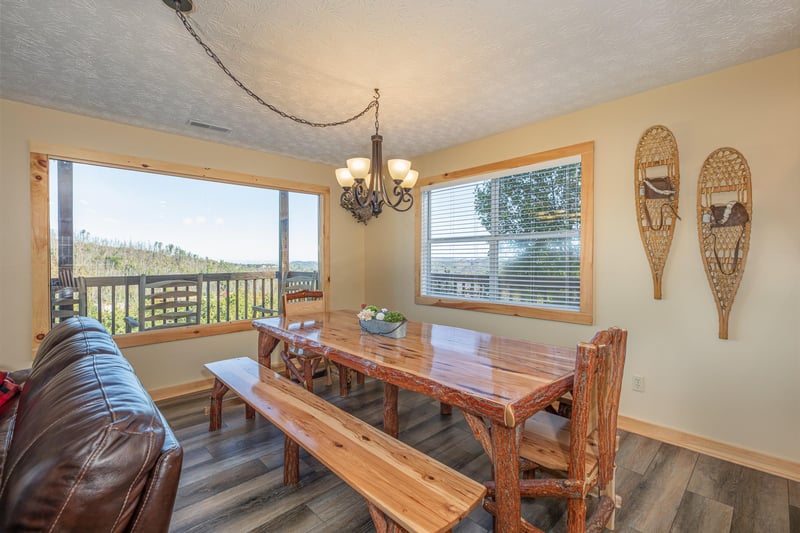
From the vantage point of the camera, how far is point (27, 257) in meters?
2.83

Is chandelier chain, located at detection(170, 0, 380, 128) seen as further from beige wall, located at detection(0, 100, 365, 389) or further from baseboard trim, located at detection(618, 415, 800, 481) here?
baseboard trim, located at detection(618, 415, 800, 481)

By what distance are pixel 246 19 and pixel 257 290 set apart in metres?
3.08

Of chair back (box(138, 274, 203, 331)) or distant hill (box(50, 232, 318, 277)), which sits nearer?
distant hill (box(50, 232, 318, 277))

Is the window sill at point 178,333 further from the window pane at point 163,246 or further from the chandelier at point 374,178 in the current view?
the chandelier at point 374,178

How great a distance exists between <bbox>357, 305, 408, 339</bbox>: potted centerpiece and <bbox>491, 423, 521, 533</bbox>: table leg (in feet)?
3.43

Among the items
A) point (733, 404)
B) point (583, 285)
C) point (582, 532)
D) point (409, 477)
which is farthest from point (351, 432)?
point (733, 404)

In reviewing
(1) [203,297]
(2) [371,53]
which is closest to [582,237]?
(2) [371,53]

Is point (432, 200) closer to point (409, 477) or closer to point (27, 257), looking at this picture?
point (409, 477)

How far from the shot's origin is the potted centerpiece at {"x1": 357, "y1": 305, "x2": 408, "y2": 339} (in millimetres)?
2363

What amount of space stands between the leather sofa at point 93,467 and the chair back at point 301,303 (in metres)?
2.43

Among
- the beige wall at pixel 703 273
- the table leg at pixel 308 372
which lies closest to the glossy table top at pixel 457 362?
the table leg at pixel 308 372

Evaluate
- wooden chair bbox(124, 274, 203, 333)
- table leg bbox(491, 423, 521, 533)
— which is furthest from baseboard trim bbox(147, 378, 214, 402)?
table leg bbox(491, 423, 521, 533)

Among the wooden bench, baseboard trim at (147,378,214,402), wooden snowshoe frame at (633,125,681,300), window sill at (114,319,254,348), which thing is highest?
wooden snowshoe frame at (633,125,681,300)

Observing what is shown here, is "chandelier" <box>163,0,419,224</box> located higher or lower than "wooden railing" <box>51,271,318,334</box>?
higher
